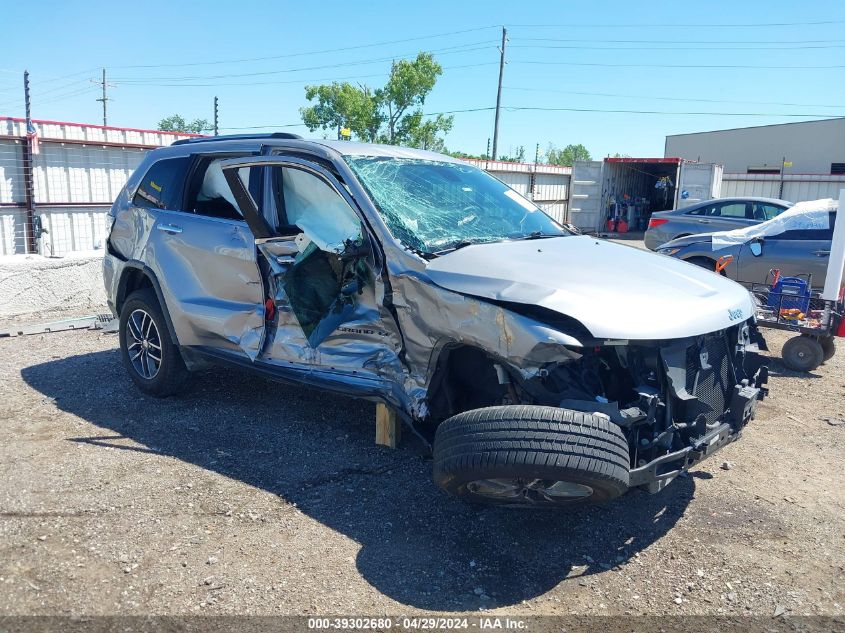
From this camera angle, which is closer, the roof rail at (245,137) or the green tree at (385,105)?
the roof rail at (245,137)

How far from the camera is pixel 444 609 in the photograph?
3.00 meters

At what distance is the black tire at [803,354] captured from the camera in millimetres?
6781

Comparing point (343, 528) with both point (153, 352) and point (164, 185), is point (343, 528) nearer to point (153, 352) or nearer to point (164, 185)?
point (153, 352)

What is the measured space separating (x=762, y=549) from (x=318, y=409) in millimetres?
3116

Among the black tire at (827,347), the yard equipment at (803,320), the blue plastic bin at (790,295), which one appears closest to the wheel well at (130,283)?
the yard equipment at (803,320)

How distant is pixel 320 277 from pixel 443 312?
3.62 feet

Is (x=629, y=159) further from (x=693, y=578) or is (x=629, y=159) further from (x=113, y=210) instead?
(x=693, y=578)

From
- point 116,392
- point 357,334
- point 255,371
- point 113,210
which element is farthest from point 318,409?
point 113,210

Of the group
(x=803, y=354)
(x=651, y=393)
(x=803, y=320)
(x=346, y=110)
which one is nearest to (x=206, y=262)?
(x=651, y=393)

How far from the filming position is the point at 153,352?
5410 mm

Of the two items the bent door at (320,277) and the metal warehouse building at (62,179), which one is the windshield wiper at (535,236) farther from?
the metal warehouse building at (62,179)

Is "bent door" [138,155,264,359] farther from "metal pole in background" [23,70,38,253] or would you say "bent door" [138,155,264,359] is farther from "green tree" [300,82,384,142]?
"green tree" [300,82,384,142]

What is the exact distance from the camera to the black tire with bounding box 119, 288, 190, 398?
5281 millimetres

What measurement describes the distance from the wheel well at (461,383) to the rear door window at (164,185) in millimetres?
2745
